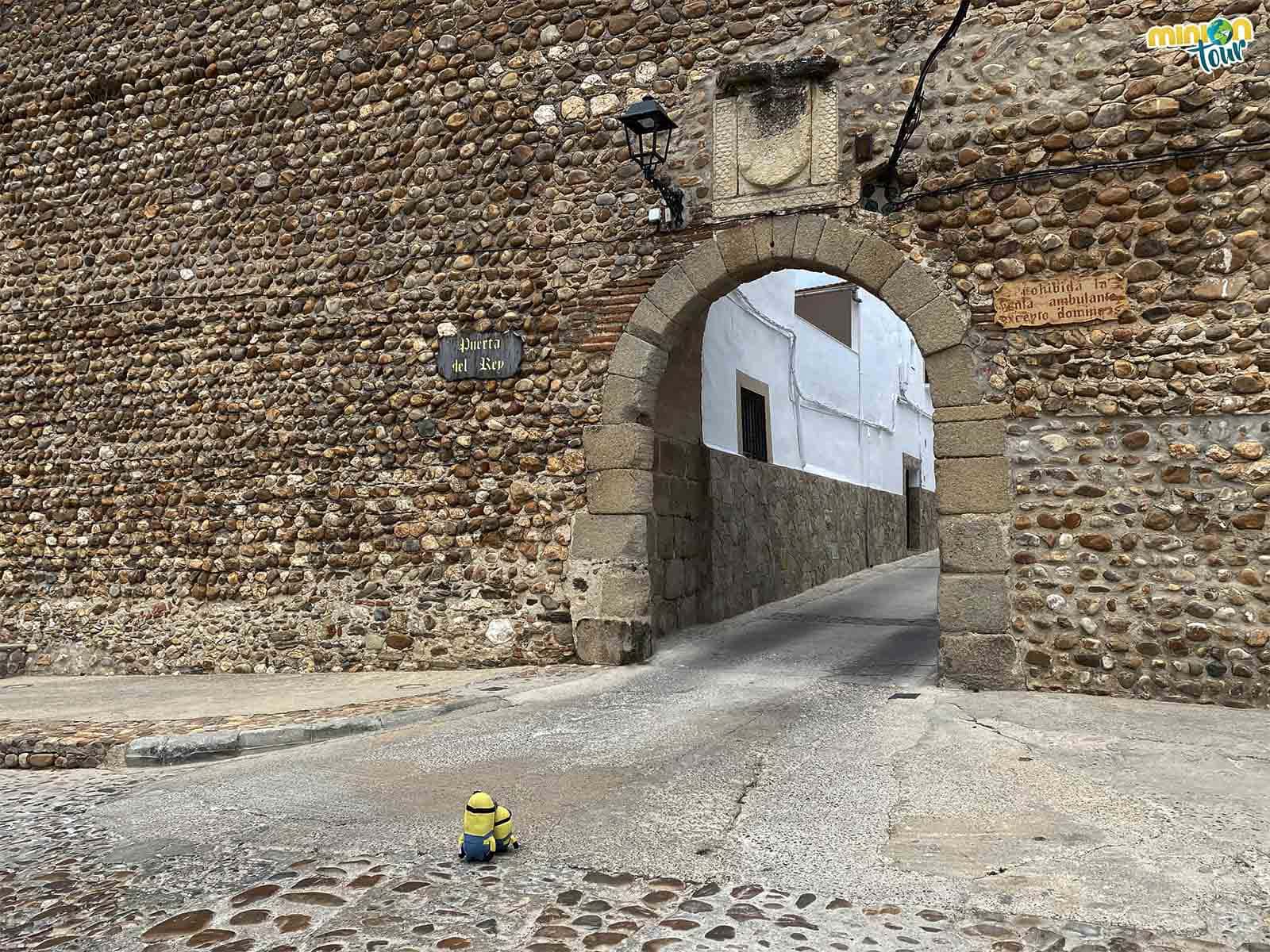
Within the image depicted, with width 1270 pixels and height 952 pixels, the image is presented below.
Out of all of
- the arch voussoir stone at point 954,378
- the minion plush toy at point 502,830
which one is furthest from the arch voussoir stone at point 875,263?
the minion plush toy at point 502,830

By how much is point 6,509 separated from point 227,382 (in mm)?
2515

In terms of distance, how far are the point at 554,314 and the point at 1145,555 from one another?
159 inches

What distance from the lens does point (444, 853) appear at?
309 cm

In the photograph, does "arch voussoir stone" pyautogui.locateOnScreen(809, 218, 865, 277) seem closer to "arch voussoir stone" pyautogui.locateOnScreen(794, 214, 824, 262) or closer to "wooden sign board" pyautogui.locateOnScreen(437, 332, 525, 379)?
"arch voussoir stone" pyautogui.locateOnScreen(794, 214, 824, 262)

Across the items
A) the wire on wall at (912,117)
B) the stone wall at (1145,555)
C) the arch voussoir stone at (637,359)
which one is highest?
the wire on wall at (912,117)

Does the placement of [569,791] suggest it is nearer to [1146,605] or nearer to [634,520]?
[634,520]

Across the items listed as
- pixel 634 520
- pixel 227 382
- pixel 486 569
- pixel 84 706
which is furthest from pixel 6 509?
pixel 634 520

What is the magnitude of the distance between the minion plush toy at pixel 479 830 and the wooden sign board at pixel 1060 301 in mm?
4213

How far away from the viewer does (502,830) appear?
305cm

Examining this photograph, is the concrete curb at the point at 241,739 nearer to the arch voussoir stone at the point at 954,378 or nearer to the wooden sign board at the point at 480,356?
the wooden sign board at the point at 480,356

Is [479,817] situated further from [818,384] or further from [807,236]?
[818,384]

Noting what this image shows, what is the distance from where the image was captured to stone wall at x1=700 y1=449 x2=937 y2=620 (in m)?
8.72

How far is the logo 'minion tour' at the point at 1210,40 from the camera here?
5.25 metres

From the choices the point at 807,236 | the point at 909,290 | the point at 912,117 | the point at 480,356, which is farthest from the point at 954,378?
the point at 480,356
